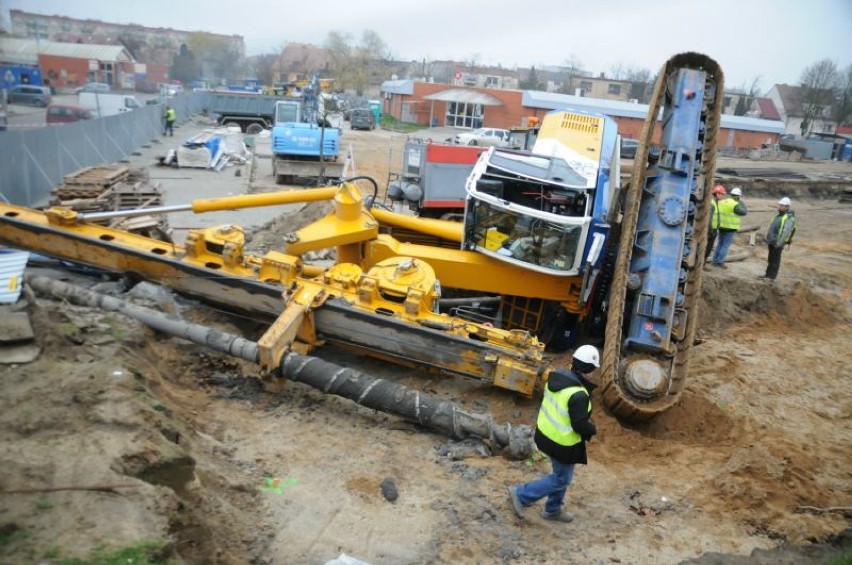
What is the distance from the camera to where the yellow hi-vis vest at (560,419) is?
14.1ft

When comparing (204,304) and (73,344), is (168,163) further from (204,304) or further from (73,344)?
(73,344)

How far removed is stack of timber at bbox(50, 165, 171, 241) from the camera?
9906 millimetres

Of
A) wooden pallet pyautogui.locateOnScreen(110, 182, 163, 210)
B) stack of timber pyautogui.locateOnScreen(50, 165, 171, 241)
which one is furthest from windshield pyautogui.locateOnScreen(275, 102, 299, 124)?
wooden pallet pyautogui.locateOnScreen(110, 182, 163, 210)

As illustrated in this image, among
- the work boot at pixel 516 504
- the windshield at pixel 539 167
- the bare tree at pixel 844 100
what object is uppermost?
the bare tree at pixel 844 100

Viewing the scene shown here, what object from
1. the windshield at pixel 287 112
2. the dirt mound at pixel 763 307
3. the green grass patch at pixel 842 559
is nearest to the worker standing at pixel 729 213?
the dirt mound at pixel 763 307

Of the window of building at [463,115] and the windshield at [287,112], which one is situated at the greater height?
the window of building at [463,115]

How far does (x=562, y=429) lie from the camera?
4.32m

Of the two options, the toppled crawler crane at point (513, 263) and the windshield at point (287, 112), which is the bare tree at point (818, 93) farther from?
the toppled crawler crane at point (513, 263)

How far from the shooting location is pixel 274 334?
5.54 meters

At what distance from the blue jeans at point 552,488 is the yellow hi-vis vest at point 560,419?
0.19m

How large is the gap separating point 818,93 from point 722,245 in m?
54.9

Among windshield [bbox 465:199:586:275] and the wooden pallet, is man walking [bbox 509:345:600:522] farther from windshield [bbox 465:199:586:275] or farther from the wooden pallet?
the wooden pallet

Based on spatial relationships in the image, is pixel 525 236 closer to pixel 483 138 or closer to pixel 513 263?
Answer: pixel 513 263

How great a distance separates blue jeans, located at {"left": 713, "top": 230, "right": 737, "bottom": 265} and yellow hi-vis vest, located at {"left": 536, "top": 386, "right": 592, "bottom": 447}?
7896 mm
